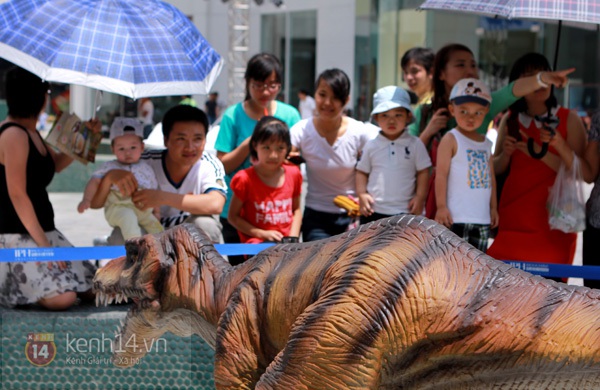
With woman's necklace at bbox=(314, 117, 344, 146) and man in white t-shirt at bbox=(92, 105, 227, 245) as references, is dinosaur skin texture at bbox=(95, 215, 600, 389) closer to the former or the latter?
man in white t-shirt at bbox=(92, 105, 227, 245)

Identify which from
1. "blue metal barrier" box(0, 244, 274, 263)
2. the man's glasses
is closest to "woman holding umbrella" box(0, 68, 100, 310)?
"blue metal barrier" box(0, 244, 274, 263)

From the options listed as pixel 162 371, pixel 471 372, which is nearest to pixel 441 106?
pixel 162 371

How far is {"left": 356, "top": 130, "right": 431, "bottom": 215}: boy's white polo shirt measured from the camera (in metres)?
4.96

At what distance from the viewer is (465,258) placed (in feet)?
8.57

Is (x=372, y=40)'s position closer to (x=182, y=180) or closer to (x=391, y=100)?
(x=391, y=100)

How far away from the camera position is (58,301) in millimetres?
4926

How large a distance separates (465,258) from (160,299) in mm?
1322

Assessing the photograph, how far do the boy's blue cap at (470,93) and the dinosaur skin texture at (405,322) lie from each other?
81.0 inches

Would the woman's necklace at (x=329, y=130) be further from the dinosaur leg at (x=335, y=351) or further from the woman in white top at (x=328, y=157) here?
the dinosaur leg at (x=335, y=351)

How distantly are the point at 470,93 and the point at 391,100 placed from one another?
469mm

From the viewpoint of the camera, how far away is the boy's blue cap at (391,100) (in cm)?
491

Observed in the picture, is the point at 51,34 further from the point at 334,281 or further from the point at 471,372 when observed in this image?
the point at 471,372

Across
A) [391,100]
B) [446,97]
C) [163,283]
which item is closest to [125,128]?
[391,100]

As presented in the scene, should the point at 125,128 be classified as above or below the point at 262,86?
below
